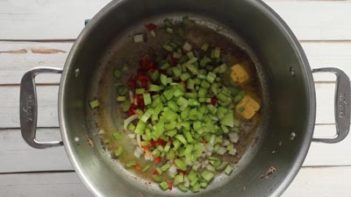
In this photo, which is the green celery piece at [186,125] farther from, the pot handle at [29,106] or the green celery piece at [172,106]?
the pot handle at [29,106]

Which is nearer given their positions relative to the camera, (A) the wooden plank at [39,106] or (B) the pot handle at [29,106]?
(B) the pot handle at [29,106]

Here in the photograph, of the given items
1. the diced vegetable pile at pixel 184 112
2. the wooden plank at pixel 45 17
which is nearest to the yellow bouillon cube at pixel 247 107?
Result: the diced vegetable pile at pixel 184 112

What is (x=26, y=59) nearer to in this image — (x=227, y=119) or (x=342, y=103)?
(x=227, y=119)

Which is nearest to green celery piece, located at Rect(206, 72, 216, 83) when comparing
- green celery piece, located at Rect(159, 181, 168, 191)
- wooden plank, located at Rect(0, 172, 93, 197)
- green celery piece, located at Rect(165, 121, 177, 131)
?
green celery piece, located at Rect(165, 121, 177, 131)

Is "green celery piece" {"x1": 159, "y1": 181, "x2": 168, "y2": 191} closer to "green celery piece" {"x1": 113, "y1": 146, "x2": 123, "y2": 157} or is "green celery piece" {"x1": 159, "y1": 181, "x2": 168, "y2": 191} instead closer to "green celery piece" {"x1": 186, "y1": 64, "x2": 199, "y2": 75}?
"green celery piece" {"x1": 113, "y1": 146, "x2": 123, "y2": 157}

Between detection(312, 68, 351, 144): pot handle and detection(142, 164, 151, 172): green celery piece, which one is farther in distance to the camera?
detection(142, 164, 151, 172): green celery piece

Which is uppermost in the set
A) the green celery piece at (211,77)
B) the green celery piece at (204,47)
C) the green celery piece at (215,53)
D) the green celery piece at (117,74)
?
the green celery piece at (204,47)

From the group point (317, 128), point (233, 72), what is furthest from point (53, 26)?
point (317, 128)
